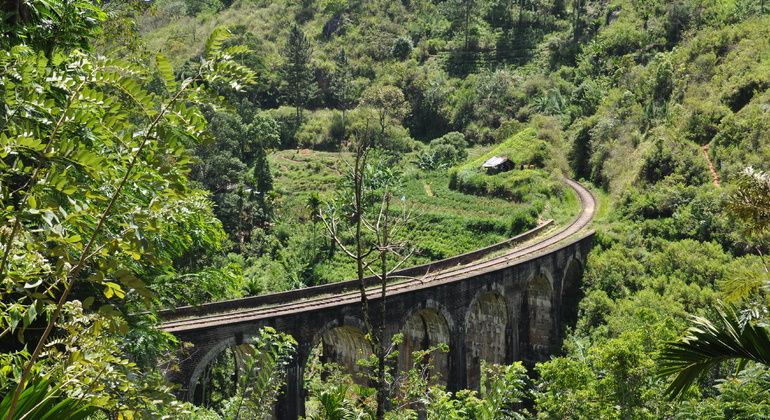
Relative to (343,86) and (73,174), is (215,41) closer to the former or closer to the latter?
(73,174)

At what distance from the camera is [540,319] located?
33.5m

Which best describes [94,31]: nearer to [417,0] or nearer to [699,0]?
[699,0]

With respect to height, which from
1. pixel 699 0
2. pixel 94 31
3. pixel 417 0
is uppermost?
pixel 417 0

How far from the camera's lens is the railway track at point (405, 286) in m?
19.0

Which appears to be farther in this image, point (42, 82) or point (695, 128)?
point (695, 128)

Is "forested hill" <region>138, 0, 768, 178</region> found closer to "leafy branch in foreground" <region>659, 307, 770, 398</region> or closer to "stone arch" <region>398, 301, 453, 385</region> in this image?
"stone arch" <region>398, 301, 453, 385</region>

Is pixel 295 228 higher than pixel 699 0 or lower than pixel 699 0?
lower

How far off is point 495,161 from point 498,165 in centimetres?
58

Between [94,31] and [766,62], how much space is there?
144ft

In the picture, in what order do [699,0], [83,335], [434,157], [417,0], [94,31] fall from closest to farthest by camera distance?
[83,335] → [94,31] → [434,157] → [699,0] → [417,0]

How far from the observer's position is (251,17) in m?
91.0

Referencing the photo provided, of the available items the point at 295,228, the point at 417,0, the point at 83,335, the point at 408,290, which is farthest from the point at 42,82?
the point at 417,0

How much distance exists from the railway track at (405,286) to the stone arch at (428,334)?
1.22 metres

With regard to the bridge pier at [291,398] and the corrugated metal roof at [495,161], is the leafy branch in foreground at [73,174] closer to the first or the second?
the bridge pier at [291,398]
